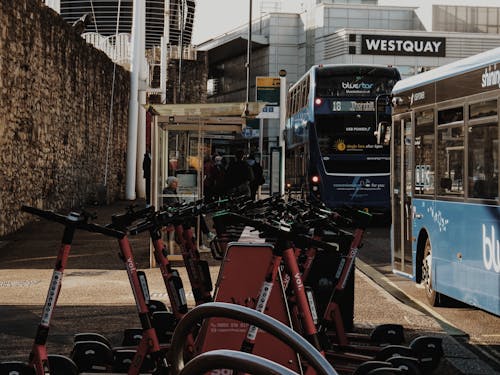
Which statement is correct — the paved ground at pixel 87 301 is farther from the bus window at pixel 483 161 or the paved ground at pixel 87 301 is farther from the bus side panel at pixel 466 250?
the bus window at pixel 483 161

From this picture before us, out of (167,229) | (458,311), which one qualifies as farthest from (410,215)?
(167,229)

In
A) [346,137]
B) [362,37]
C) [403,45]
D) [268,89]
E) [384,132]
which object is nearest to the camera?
[384,132]

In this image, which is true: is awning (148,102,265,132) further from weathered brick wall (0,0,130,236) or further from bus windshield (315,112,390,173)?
bus windshield (315,112,390,173)

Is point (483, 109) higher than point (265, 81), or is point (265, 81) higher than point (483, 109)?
point (265, 81)

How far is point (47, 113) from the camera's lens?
851 inches

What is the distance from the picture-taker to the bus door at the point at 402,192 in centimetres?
1145

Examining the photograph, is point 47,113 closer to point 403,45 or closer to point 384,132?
point 384,132

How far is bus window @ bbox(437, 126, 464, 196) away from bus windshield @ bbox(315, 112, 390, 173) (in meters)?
13.7

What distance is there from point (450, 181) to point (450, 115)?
0.65 m

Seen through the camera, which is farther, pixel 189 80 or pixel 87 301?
pixel 189 80

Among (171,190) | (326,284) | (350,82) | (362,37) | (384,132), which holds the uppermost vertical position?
(362,37)

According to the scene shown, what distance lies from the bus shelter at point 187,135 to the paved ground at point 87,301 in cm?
118

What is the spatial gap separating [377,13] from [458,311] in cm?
6560

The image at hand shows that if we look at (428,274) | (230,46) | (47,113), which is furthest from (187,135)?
(230,46)
